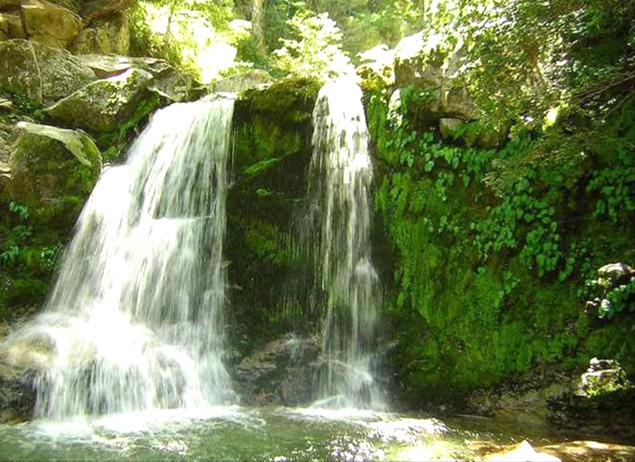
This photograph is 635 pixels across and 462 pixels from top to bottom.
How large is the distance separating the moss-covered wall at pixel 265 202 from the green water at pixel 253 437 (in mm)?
1553

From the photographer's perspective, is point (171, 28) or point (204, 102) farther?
point (171, 28)

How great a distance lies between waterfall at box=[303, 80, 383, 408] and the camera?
18.7ft

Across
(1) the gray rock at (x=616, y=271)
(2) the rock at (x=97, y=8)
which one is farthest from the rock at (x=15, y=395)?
(2) the rock at (x=97, y=8)

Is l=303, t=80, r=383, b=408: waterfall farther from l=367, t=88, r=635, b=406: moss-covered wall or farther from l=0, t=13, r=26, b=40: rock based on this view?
l=0, t=13, r=26, b=40: rock

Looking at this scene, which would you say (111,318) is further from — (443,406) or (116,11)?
(116,11)

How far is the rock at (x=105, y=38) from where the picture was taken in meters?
12.3

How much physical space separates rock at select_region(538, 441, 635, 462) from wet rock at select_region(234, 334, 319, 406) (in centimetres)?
285

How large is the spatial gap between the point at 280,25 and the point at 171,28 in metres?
7.50

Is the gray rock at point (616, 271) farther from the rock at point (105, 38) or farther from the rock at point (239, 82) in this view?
the rock at point (105, 38)

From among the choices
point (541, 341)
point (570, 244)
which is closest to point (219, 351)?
point (541, 341)

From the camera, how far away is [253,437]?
4156 mm

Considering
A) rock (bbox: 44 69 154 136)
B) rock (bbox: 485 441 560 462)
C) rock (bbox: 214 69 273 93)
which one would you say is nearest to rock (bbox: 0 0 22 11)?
rock (bbox: 44 69 154 136)

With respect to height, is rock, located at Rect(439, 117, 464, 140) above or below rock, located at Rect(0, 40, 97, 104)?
below

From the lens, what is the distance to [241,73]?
13273 millimetres
